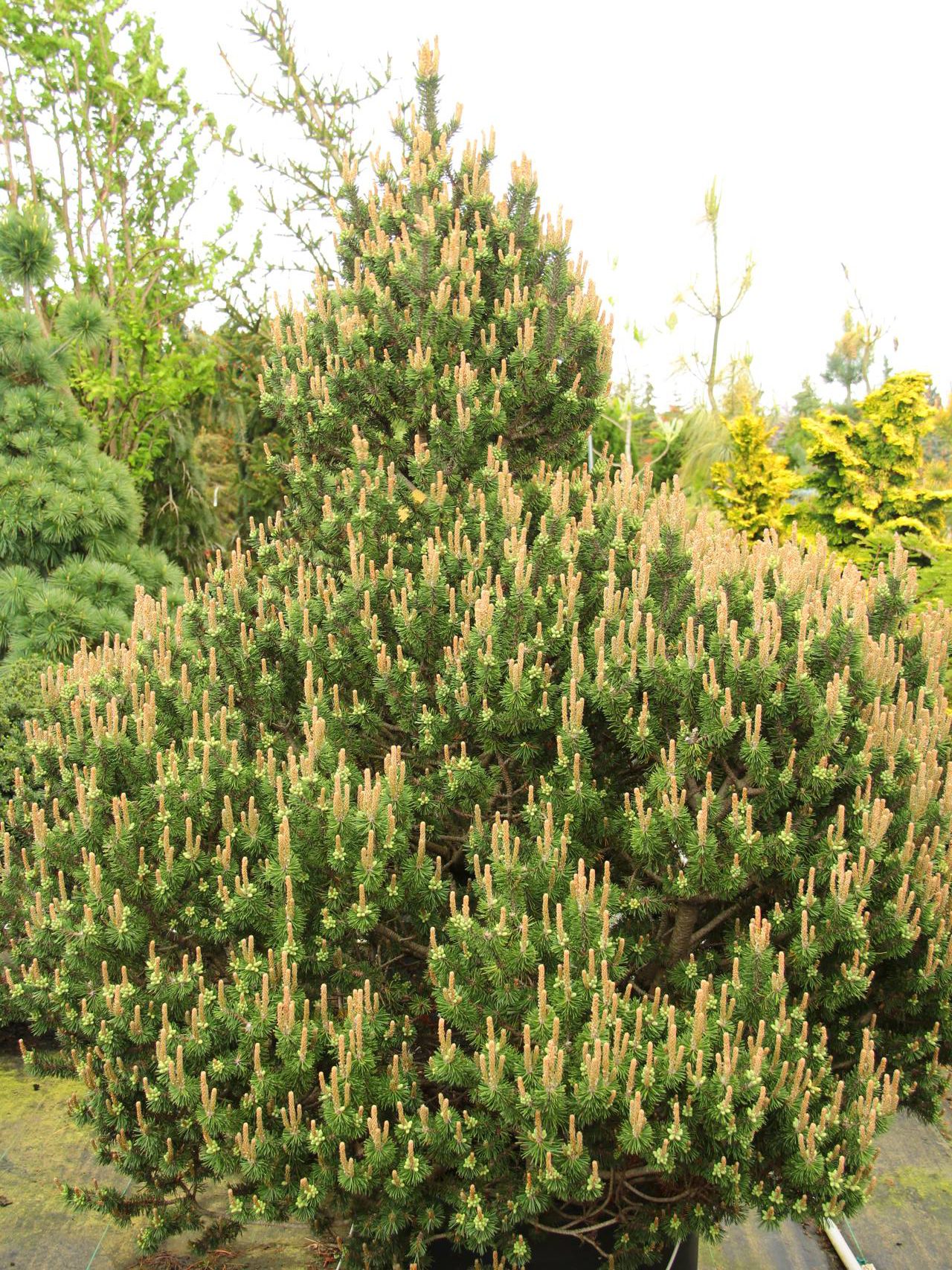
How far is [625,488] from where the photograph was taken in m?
4.92

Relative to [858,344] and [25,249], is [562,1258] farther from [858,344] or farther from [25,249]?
[858,344]

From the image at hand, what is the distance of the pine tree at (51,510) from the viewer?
28.3ft

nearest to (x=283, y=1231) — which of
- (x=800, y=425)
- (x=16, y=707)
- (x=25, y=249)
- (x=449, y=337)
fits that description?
(x=16, y=707)

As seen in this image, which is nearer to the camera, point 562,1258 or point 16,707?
point 562,1258

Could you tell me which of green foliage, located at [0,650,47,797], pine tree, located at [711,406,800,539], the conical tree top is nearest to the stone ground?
green foliage, located at [0,650,47,797]

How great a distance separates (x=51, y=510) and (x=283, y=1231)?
589 centimetres

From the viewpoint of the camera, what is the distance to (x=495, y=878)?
3982 millimetres

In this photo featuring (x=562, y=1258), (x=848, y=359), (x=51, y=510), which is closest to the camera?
(x=562, y=1258)

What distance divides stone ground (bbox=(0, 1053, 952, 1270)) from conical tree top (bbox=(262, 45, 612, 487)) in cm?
425

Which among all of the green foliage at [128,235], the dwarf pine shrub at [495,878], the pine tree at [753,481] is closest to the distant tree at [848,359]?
the pine tree at [753,481]

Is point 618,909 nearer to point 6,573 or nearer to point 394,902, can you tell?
point 394,902

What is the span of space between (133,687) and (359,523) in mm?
1282

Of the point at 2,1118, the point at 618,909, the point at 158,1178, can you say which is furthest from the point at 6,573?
the point at 618,909

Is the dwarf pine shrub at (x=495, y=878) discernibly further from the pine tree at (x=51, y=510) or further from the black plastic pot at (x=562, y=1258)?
the pine tree at (x=51, y=510)
